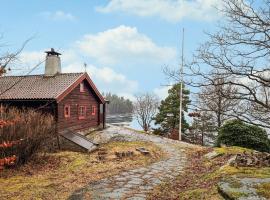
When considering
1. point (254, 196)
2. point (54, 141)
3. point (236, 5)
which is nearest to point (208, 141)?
point (54, 141)

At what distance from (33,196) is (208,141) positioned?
29496mm

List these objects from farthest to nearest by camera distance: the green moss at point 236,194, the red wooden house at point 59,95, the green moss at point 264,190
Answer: the red wooden house at point 59,95
the green moss at point 264,190
the green moss at point 236,194

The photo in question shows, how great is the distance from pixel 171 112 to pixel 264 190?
30.0m

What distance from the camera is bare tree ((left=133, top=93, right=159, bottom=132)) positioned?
51844 millimetres

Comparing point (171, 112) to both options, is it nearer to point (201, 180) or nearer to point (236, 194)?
point (201, 180)

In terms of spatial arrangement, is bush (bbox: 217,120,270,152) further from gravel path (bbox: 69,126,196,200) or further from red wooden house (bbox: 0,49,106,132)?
red wooden house (bbox: 0,49,106,132)

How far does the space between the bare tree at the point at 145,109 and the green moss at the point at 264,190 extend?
44.4 meters

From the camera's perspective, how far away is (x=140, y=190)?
8664mm

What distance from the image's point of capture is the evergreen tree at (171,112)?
35281 mm

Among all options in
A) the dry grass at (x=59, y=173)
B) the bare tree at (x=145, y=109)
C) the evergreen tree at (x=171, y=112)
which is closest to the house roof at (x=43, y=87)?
the dry grass at (x=59, y=173)

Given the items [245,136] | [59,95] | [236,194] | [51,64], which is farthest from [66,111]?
[236,194]

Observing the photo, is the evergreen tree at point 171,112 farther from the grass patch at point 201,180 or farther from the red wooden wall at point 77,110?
the grass patch at point 201,180

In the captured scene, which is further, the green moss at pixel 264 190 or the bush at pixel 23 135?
the bush at pixel 23 135

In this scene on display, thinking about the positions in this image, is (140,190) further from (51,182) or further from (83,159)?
(83,159)
